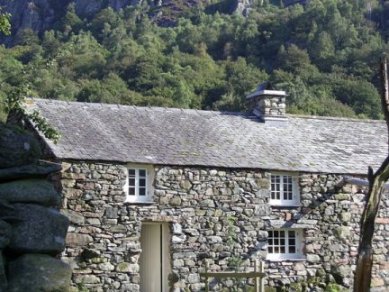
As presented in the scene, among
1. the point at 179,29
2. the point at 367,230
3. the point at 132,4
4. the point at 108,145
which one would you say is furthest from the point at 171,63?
the point at 367,230


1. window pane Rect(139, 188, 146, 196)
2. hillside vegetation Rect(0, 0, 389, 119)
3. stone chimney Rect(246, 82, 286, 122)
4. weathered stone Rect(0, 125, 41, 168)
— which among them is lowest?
window pane Rect(139, 188, 146, 196)

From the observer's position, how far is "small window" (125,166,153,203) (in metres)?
24.4

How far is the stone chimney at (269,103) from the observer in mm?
29016

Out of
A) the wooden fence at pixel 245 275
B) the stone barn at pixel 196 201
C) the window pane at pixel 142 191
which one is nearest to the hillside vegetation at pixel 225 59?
the stone barn at pixel 196 201

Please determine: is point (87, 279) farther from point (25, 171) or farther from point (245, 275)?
point (25, 171)

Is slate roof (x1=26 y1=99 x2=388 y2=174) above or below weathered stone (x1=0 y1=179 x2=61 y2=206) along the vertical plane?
above

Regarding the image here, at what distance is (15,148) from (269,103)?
48.8ft

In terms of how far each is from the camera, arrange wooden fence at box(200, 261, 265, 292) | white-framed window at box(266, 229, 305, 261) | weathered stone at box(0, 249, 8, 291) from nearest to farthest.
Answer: weathered stone at box(0, 249, 8, 291) < wooden fence at box(200, 261, 265, 292) < white-framed window at box(266, 229, 305, 261)

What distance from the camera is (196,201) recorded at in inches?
980

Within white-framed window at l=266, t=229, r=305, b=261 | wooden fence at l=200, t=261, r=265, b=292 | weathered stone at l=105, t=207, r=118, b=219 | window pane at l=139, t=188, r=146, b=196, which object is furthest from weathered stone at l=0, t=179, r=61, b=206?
white-framed window at l=266, t=229, r=305, b=261

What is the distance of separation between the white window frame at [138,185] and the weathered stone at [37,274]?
955cm

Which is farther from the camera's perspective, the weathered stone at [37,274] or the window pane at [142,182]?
the window pane at [142,182]

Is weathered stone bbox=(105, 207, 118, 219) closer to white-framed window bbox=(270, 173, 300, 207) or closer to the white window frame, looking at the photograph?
the white window frame

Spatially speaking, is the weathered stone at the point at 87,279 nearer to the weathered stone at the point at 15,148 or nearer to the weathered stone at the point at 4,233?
the weathered stone at the point at 15,148
